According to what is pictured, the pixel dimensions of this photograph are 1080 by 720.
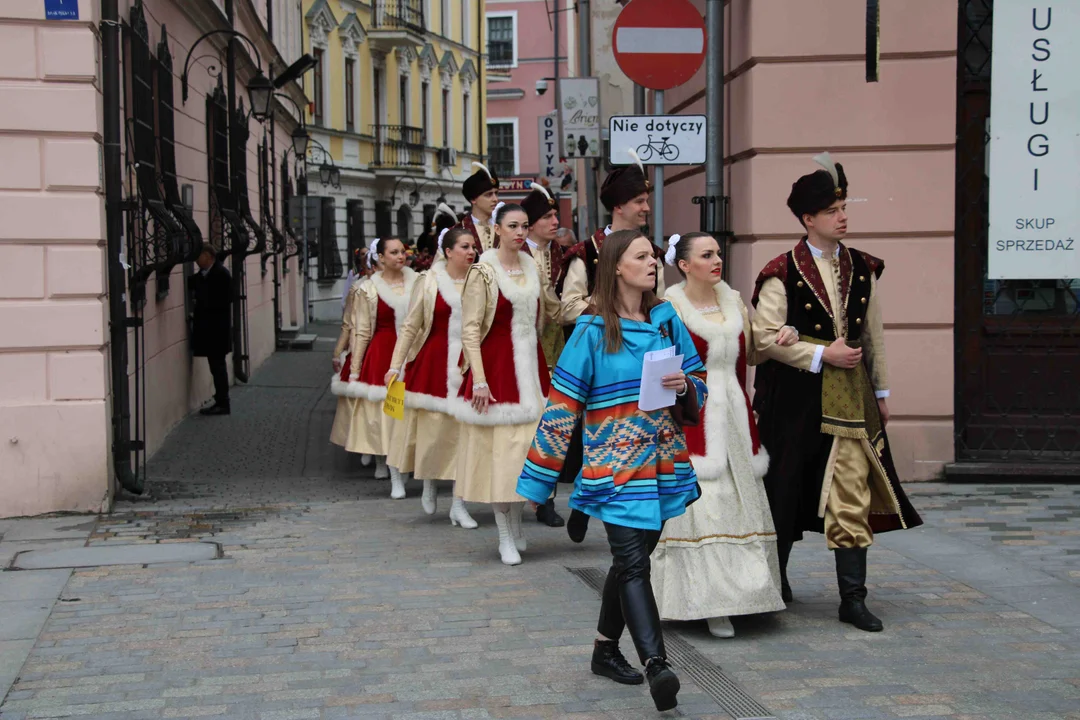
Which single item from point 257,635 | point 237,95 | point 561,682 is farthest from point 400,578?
point 237,95

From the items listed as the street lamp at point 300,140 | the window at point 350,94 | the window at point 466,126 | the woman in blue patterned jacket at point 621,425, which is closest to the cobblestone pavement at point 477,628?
the woman in blue patterned jacket at point 621,425

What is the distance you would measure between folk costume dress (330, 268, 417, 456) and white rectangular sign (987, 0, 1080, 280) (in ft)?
14.8

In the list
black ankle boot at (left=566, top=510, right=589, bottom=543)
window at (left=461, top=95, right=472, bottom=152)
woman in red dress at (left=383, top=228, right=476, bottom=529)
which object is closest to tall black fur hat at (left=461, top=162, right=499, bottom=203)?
woman in red dress at (left=383, top=228, right=476, bottom=529)

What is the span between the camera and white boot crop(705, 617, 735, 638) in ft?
19.9

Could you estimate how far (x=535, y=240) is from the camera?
885cm

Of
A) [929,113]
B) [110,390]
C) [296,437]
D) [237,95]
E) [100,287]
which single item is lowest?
[296,437]

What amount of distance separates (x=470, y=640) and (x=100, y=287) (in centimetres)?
437

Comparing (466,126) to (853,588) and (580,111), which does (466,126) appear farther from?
(853,588)

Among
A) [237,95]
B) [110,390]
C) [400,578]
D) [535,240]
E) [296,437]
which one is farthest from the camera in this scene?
[237,95]

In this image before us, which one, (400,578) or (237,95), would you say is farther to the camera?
(237,95)

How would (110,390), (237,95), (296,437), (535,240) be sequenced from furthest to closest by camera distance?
(237,95), (296,437), (110,390), (535,240)

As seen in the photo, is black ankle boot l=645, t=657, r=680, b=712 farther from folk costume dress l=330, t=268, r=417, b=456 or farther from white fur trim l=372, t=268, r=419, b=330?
white fur trim l=372, t=268, r=419, b=330

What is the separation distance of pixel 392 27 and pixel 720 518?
40.9 metres

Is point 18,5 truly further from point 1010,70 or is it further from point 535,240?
point 1010,70
